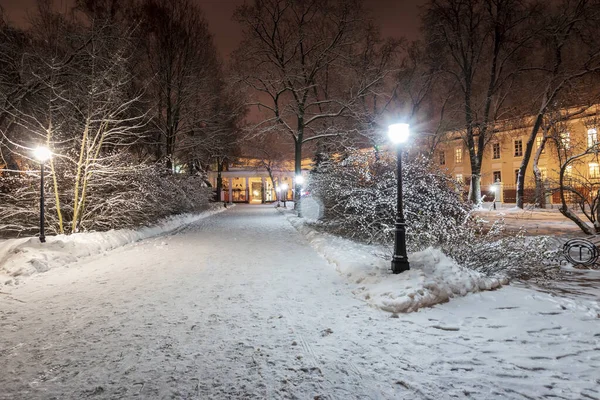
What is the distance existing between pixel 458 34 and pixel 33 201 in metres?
28.0

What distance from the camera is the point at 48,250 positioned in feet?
29.9

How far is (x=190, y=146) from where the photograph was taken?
84.5 ft

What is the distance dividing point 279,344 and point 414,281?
271 cm

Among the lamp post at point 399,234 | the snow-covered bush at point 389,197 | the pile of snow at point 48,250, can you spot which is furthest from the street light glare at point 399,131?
the pile of snow at point 48,250

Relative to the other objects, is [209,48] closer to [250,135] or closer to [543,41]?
[250,135]

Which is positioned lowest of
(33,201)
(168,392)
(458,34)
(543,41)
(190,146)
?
(168,392)

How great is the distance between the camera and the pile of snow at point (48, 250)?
776cm

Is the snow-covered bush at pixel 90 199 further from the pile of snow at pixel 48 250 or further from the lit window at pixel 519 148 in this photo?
the lit window at pixel 519 148

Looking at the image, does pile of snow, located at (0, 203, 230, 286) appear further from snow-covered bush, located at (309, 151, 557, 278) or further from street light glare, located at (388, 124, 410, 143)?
street light glare, located at (388, 124, 410, 143)

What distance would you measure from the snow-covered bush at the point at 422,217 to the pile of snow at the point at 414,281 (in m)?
0.91

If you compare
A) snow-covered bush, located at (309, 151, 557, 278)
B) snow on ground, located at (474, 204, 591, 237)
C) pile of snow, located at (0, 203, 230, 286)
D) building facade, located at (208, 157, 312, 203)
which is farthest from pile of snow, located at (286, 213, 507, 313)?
building facade, located at (208, 157, 312, 203)

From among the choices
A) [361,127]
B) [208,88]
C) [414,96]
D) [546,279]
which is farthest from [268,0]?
[546,279]

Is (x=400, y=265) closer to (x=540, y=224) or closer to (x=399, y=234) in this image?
(x=399, y=234)

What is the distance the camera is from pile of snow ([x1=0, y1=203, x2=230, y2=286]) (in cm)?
776
